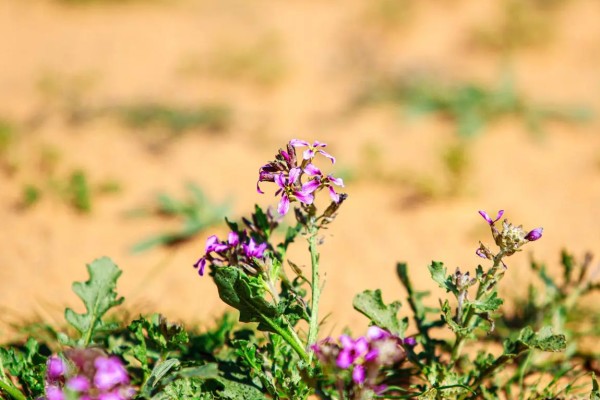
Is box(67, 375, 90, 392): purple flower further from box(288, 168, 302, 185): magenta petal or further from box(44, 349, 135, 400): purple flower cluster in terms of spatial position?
box(288, 168, 302, 185): magenta petal

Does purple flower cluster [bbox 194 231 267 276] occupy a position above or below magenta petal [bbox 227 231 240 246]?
below

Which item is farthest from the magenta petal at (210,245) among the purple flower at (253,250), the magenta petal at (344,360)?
the magenta petal at (344,360)

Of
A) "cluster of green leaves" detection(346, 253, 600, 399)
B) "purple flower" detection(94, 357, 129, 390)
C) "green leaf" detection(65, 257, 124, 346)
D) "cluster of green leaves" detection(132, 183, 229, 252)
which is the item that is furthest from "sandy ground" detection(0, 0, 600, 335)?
"purple flower" detection(94, 357, 129, 390)

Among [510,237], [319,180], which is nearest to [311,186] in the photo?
[319,180]

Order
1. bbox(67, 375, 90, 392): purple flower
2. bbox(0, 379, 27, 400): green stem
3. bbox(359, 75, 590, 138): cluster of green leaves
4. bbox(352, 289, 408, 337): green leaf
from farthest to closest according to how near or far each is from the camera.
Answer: bbox(359, 75, 590, 138): cluster of green leaves < bbox(352, 289, 408, 337): green leaf < bbox(0, 379, 27, 400): green stem < bbox(67, 375, 90, 392): purple flower

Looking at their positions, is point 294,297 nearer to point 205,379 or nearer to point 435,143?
point 205,379

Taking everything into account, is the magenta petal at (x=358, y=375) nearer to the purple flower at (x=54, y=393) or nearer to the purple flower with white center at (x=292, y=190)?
the purple flower with white center at (x=292, y=190)
